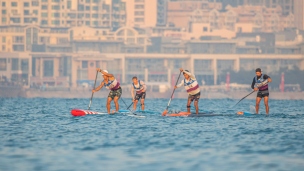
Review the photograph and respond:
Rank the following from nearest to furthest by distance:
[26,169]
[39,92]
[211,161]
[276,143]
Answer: [26,169] < [211,161] < [276,143] < [39,92]

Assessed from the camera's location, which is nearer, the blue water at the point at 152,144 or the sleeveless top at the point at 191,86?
the blue water at the point at 152,144

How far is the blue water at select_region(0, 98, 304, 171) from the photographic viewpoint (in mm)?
26234

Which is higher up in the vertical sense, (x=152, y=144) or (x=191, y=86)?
(x=191, y=86)

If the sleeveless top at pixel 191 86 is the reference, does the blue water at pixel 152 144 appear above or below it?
A: below

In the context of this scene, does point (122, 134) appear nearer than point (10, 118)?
Yes

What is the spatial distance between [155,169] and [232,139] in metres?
8.24

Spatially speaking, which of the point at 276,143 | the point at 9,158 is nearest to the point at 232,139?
the point at 276,143

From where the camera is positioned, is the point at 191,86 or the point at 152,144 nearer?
the point at 152,144

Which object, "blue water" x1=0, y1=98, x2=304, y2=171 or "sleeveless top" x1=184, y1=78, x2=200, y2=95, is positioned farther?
"sleeveless top" x1=184, y1=78, x2=200, y2=95

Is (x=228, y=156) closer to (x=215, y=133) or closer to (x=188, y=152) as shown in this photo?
(x=188, y=152)

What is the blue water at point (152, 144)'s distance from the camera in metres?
26.2

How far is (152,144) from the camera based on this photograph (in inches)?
1221

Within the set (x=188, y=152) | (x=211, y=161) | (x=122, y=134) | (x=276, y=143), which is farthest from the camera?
(x=122, y=134)

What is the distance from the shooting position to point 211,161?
88.1ft
